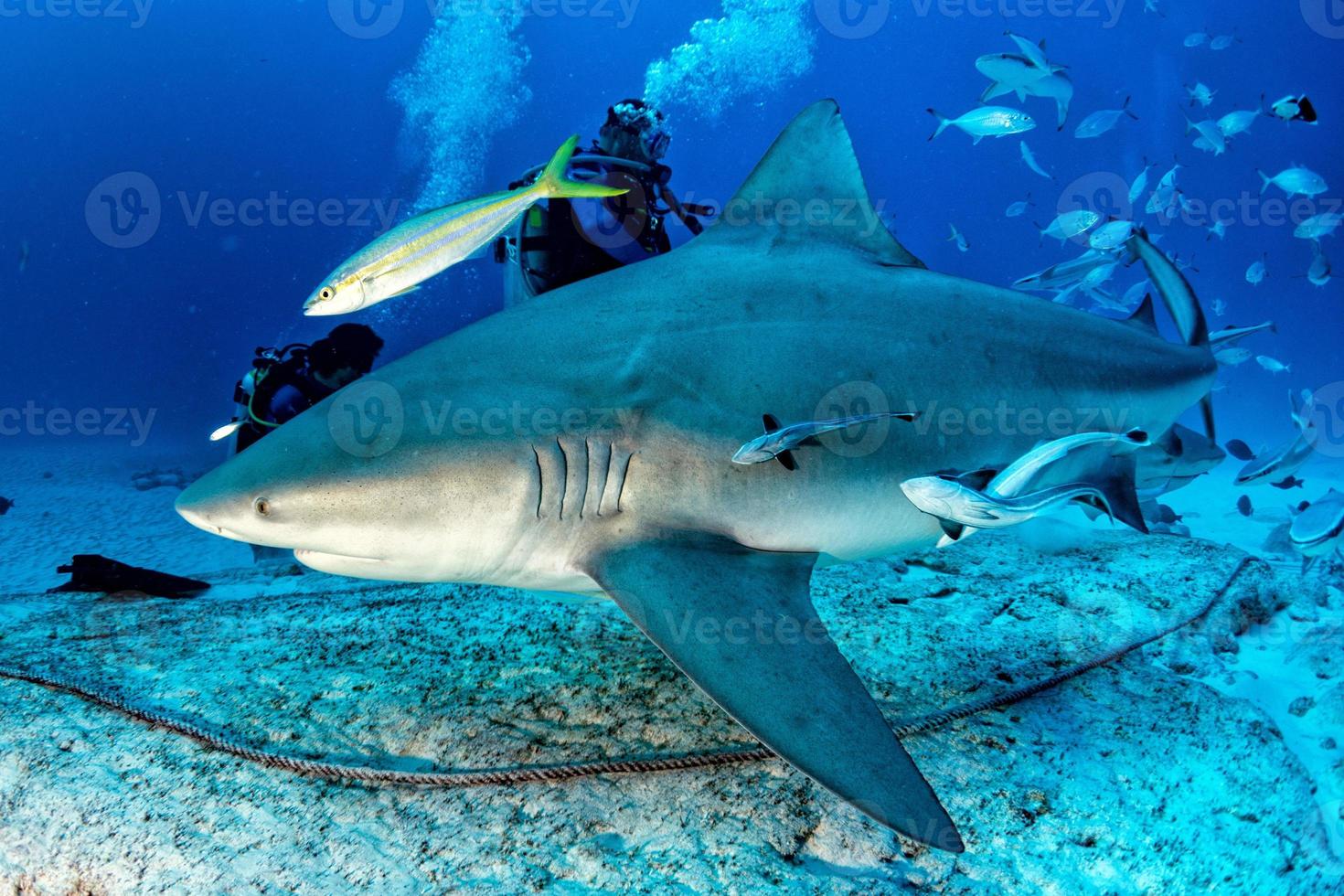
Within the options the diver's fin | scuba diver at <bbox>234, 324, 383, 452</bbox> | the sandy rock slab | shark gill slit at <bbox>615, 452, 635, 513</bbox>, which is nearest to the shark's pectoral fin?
shark gill slit at <bbox>615, 452, 635, 513</bbox>

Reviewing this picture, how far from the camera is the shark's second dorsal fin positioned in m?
2.98

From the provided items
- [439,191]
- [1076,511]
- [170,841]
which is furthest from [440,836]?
[439,191]

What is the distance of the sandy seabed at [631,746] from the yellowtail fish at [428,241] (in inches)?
58.8

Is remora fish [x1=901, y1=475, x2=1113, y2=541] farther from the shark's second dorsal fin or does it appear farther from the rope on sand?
the shark's second dorsal fin

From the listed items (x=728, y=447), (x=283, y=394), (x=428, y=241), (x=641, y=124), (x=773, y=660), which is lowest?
(x=773, y=660)

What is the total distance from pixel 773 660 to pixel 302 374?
236 inches

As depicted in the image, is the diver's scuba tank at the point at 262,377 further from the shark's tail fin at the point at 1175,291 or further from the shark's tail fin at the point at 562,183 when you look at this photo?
the shark's tail fin at the point at 1175,291

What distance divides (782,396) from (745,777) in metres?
1.24

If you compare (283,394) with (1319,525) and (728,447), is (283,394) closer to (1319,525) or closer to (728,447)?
(728,447)

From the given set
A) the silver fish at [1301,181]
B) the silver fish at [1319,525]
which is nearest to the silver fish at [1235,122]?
the silver fish at [1301,181]

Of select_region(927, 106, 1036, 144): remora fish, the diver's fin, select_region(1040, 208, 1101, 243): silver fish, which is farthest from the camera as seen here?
select_region(927, 106, 1036, 144): remora fish

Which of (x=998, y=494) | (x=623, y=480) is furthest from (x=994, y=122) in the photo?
(x=623, y=480)

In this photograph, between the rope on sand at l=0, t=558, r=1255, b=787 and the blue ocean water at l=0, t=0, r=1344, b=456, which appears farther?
the blue ocean water at l=0, t=0, r=1344, b=456

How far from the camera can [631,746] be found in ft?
7.10
